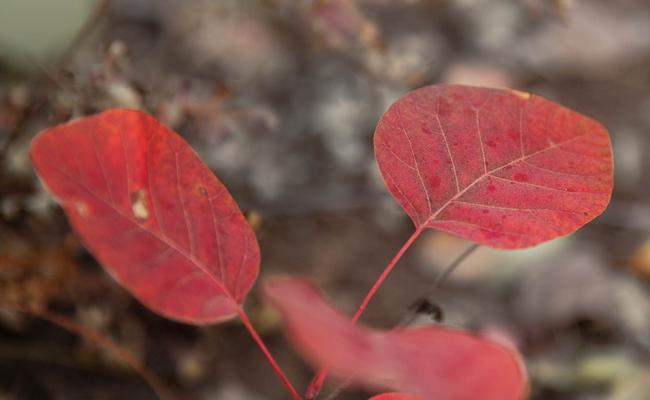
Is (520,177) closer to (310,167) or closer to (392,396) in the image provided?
(392,396)

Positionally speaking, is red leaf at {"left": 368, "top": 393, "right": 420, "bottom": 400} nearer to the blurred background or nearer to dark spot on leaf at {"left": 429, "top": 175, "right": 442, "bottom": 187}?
dark spot on leaf at {"left": 429, "top": 175, "right": 442, "bottom": 187}

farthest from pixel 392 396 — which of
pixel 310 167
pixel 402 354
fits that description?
pixel 310 167

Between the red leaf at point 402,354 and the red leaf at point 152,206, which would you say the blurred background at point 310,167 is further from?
the red leaf at point 402,354

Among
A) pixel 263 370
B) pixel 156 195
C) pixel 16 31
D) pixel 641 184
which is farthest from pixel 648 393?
pixel 16 31

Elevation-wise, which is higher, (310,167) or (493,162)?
(493,162)

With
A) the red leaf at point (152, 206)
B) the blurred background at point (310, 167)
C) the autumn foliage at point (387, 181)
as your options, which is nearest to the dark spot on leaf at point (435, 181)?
the autumn foliage at point (387, 181)

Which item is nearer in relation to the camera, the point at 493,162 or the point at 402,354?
the point at 402,354

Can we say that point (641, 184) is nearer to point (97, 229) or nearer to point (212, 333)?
point (212, 333)
